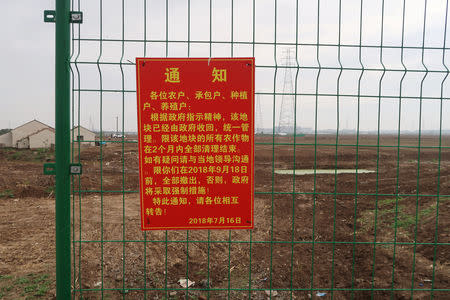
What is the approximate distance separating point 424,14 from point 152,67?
96.2 inches

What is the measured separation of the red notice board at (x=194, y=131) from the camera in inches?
108

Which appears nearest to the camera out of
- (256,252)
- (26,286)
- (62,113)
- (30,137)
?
(62,113)

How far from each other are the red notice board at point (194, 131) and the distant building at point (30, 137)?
42426mm

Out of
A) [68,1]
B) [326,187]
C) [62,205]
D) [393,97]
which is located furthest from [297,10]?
[326,187]

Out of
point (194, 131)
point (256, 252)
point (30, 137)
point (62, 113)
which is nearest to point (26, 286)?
point (62, 113)

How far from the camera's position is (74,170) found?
2684 mm

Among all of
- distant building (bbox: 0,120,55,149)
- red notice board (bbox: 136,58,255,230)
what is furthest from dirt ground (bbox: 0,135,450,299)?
distant building (bbox: 0,120,55,149)

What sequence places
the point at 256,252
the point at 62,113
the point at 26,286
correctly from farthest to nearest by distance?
1. the point at 256,252
2. the point at 26,286
3. the point at 62,113

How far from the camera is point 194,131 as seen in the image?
8.95 ft

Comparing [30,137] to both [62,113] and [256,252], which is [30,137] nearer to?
[256,252]

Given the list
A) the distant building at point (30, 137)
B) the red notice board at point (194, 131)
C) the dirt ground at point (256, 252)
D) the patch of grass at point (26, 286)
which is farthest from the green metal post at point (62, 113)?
the distant building at point (30, 137)

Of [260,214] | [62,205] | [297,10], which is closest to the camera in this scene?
[62,205]

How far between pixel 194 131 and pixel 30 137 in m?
45.1

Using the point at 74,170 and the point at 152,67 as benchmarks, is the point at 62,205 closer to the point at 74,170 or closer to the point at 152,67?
the point at 74,170
